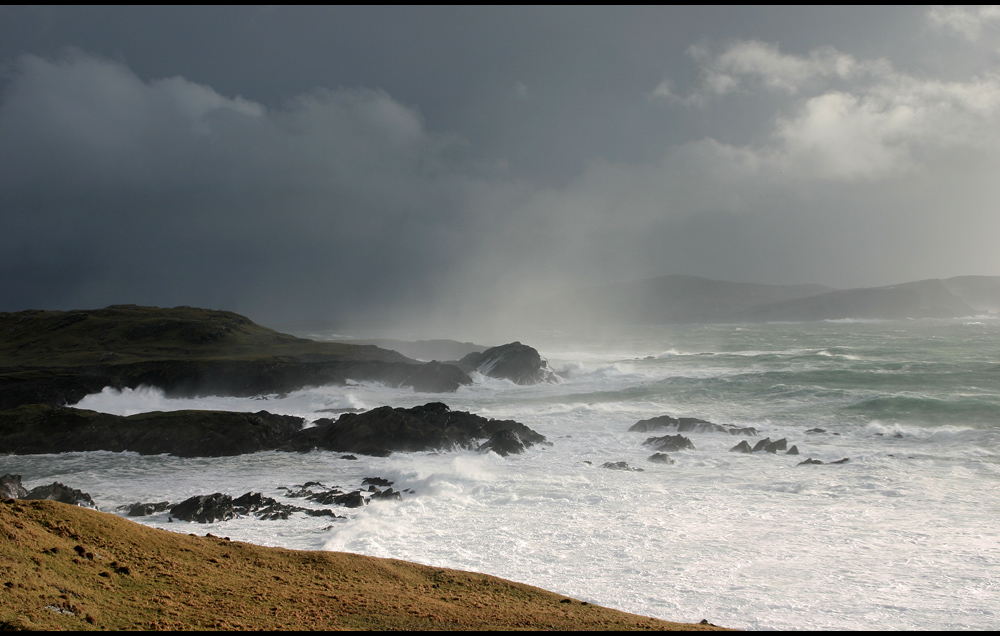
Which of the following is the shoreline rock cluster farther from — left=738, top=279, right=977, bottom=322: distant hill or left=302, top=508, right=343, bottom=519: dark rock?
left=738, top=279, right=977, bottom=322: distant hill

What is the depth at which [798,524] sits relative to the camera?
12.4 m

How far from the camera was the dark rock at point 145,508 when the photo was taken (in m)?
13.5

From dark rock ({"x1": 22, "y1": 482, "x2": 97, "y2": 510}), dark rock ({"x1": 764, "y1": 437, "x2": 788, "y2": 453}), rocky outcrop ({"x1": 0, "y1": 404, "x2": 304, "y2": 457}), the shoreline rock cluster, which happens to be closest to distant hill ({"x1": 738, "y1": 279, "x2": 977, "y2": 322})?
dark rock ({"x1": 764, "y1": 437, "x2": 788, "y2": 453})

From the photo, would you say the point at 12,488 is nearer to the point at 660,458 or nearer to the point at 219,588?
the point at 219,588

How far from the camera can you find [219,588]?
753cm

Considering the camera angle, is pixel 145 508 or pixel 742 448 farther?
pixel 742 448

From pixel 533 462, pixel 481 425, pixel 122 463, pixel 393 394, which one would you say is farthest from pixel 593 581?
pixel 393 394

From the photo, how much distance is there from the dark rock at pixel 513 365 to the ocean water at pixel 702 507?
11457 millimetres

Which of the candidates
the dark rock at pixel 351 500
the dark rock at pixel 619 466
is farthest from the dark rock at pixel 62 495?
the dark rock at pixel 619 466

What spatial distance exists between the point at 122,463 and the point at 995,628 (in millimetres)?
21975

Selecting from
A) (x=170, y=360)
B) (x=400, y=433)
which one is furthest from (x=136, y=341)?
(x=400, y=433)

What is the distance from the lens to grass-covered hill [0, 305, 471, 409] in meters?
31.0

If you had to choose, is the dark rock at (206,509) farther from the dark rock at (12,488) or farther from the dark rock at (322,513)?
the dark rock at (12,488)

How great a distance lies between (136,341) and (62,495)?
109ft
